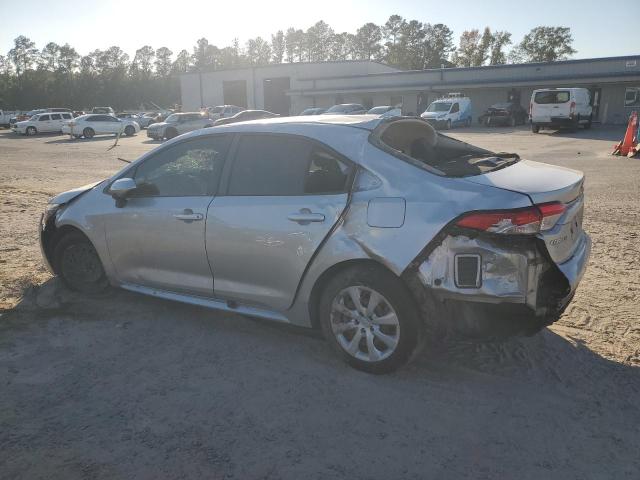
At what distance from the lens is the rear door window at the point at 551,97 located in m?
27.4

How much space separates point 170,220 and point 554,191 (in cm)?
267

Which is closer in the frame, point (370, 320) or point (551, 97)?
point (370, 320)

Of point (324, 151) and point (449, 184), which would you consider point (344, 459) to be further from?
point (324, 151)

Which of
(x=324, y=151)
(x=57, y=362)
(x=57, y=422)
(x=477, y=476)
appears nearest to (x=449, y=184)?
(x=324, y=151)

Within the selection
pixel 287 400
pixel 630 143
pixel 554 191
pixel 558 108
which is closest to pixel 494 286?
pixel 554 191

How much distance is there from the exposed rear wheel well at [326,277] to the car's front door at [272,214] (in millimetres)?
137

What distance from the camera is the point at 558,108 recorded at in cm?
2766

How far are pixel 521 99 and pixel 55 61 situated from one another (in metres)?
120

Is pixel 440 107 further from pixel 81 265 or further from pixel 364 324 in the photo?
pixel 364 324

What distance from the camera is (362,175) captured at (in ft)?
11.0

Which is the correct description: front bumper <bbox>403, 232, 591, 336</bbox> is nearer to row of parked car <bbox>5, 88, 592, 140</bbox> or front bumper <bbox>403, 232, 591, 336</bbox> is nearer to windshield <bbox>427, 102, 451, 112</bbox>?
row of parked car <bbox>5, 88, 592, 140</bbox>

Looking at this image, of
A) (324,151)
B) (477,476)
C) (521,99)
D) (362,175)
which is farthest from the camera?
(521,99)

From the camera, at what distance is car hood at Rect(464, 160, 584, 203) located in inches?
121

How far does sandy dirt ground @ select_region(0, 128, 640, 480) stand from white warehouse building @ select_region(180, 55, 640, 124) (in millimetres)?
38165
